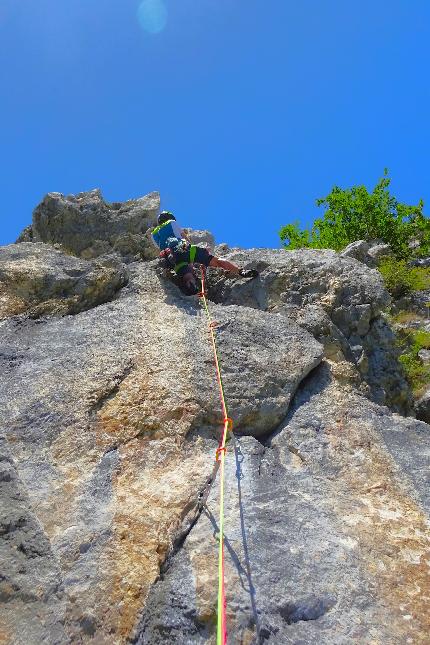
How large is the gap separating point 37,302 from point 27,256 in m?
1.30

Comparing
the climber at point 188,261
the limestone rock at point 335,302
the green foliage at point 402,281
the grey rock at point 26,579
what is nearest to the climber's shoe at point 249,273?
the climber at point 188,261

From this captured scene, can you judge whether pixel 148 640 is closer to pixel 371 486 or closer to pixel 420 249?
pixel 371 486

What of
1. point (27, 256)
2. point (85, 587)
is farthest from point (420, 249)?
point (85, 587)

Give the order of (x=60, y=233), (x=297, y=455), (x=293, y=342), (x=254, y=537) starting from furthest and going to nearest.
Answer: (x=60, y=233) < (x=293, y=342) < (x=297, y=455) < (x=254, y=537)

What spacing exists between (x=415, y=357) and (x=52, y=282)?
9.72m

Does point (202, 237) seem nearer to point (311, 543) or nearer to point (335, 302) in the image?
point (335, 302)

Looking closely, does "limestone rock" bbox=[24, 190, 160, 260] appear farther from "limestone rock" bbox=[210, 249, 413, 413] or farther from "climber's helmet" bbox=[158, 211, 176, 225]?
"limestone rock" bbox=[210, 249, 413, 413]

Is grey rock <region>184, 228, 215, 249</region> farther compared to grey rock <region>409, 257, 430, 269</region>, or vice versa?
grey rock <region>409, 257, 430, 269</region>

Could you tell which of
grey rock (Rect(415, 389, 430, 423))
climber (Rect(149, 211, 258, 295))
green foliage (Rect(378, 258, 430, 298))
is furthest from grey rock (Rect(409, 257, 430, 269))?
climber (Rect(149, 211, 258, 295))

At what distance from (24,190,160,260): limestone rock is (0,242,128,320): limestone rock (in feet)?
5.78

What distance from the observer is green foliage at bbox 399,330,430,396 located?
11750mm

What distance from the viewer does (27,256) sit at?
9.39 m

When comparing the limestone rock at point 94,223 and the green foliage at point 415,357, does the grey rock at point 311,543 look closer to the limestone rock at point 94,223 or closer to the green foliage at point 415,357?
the green foliage at point 415,357

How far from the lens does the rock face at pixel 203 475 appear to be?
401 cm
